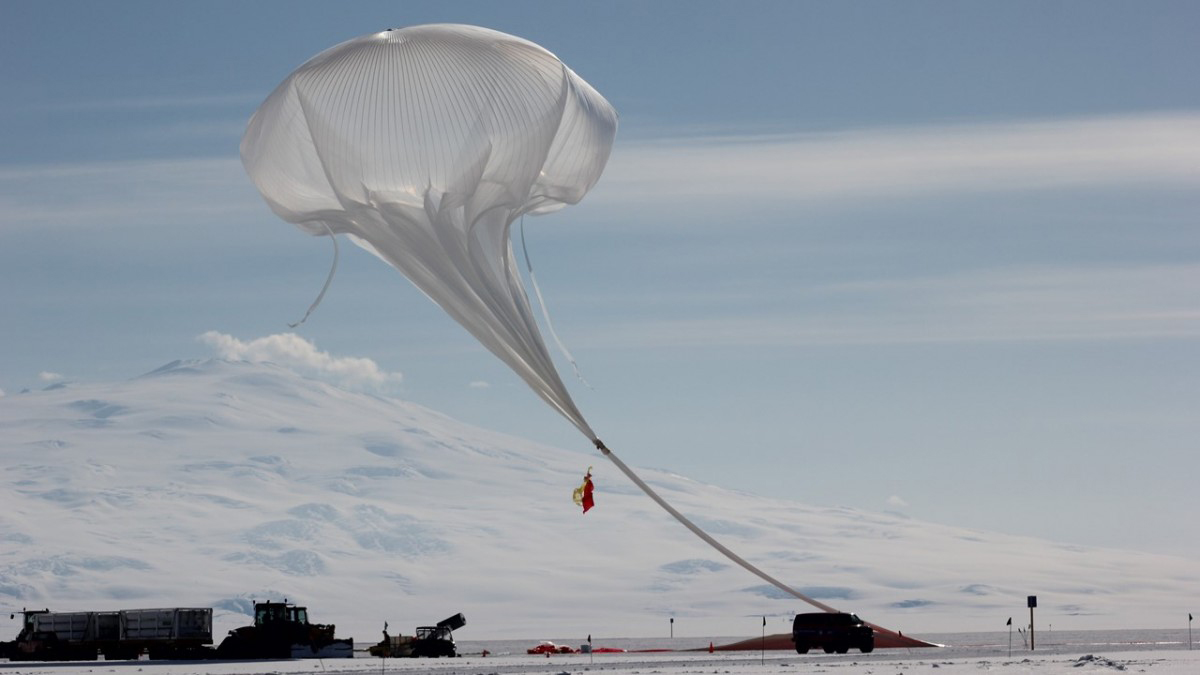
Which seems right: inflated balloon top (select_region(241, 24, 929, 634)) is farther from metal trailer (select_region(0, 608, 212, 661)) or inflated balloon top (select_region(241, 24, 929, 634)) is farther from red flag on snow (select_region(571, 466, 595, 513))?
metal trailer (select_region(0, 608, 212, 661))

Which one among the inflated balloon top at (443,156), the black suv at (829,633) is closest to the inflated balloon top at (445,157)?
the inflated balloon top at (443,156)

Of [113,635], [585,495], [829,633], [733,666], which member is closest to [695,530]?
[585,495]

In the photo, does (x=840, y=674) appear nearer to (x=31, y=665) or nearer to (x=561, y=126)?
(x=561, y=126)

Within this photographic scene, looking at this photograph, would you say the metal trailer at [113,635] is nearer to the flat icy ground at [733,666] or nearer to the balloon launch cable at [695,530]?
the flat icy ground at [733,666]

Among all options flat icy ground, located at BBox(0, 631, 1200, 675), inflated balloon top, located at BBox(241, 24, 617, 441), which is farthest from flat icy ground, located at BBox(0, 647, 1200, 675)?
inflated balloon top, located at BBox(241, 24, 617, 441)

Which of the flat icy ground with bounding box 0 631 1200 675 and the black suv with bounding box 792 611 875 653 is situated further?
the black suv with bounding box 792 611 875 653

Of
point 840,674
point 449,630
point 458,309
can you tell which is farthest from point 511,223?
point 449,630

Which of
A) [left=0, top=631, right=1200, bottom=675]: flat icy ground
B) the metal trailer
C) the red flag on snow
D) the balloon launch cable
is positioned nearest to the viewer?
the balloon launch cable
